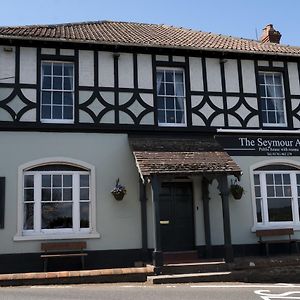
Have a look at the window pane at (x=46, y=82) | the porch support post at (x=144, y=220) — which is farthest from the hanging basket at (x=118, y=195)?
the window pane at (x=46, y=82)

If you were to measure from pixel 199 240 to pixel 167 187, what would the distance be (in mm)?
1814

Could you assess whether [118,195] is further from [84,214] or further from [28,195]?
[28,195]

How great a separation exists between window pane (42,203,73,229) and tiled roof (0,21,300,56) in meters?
4.74

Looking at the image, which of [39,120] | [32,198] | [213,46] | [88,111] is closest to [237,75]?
[213,46]

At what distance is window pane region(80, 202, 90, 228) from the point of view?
12.9 meters

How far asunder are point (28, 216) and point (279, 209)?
24.8ft

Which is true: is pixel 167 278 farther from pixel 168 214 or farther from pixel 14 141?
pixel 14 141

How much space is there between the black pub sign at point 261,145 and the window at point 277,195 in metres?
0.50

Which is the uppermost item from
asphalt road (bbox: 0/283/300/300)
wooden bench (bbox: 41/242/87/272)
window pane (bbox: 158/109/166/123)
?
window pane (bbox: 158/109/166/123)

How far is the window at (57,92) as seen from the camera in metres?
13.2

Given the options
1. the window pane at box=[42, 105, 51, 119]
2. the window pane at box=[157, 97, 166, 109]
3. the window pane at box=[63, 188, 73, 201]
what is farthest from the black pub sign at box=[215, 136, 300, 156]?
the window pane at box=[42, 105, 51, 119]

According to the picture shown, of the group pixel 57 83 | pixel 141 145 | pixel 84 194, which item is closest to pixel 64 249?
pixel 84 194

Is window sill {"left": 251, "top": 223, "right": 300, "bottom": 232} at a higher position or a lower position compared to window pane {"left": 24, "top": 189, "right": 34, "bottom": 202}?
lower

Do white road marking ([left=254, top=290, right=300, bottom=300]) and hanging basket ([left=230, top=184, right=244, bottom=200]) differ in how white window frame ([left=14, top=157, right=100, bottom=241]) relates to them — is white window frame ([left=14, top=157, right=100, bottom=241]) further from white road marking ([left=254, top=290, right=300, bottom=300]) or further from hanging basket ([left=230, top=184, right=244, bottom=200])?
white road marking ([left=254, top=290, right=300, bottom=300])
